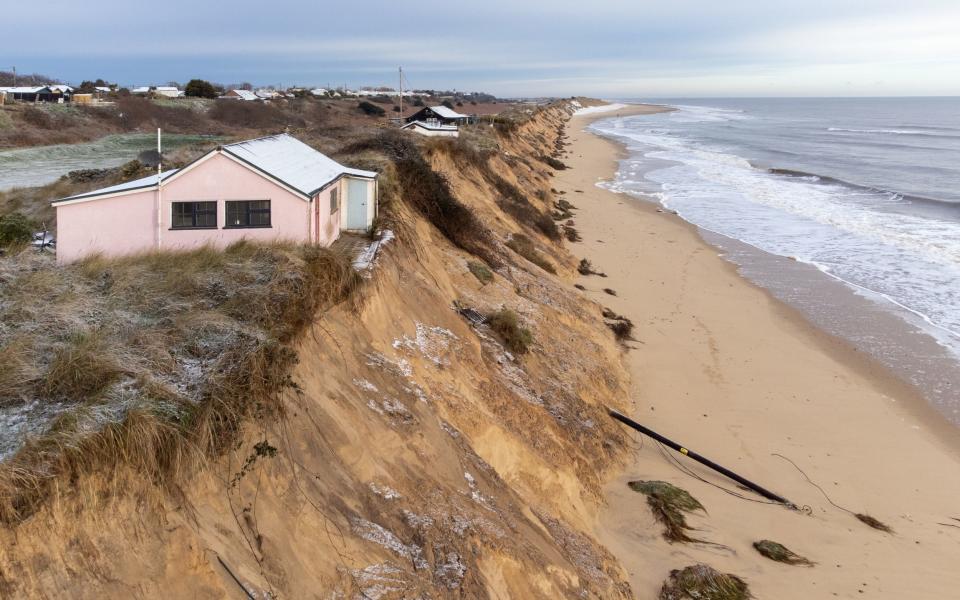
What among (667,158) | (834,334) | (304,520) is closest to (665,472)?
(304,520)

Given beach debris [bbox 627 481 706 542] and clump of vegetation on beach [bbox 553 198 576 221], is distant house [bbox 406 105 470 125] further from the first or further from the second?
beach debris [bbox 627 481 706 542]

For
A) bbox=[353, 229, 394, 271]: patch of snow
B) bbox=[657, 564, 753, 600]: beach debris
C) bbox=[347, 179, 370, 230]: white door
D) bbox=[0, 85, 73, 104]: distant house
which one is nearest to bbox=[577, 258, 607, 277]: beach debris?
bbox=[347, 179, 370, 230]: white door

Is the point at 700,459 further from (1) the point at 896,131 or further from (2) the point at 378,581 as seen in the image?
(1) the point at 896,131

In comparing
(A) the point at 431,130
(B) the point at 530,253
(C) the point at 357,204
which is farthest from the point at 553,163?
(C) the point at 357,204

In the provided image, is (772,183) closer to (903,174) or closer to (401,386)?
(903,174)

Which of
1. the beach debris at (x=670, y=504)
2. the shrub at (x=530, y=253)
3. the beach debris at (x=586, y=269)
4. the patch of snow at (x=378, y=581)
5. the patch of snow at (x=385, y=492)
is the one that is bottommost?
the beach debris at (x=670, y=504)

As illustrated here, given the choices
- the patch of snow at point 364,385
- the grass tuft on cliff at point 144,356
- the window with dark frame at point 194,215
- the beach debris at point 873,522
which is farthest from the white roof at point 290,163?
the beach debris at point 873,522

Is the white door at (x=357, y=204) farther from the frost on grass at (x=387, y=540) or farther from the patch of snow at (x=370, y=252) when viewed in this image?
the frost on grass at (x=387, y=540)
